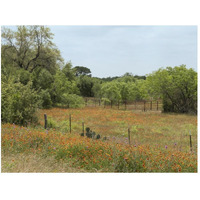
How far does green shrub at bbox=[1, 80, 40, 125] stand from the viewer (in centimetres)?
1261

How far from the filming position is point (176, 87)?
29375mm

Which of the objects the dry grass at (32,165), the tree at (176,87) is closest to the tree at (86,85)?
the tree at (176,87)

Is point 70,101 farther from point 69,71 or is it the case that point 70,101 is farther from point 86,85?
point 86,85

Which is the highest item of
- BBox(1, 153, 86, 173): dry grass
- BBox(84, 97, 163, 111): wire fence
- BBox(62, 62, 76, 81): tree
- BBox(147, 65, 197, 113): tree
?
BBox(62, 62, 76, 81): tree

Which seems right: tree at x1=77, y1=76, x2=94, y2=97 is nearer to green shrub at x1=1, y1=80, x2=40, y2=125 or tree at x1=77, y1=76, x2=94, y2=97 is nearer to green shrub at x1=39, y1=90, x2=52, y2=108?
green shrub at x1=39, y1=90, x2=52, y2=108

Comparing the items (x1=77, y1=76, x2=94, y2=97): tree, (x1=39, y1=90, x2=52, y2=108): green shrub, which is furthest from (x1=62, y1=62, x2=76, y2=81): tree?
(x1=77, y1=76, x2=94, y2=97): tree

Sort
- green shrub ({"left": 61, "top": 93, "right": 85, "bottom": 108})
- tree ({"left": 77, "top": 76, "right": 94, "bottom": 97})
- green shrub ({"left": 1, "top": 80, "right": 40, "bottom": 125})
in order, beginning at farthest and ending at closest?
1. tree ({"left": 77, "top": 76, "right": 94, "bottom": 97})
2. green shrub ({"left": 61, "top": 93, "right": 85, "bottom": 108})
3. green shrub ({"left": 1, "top": 80, "right": 40, "bottom": 125})

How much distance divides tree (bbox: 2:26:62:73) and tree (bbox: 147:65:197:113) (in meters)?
15.8

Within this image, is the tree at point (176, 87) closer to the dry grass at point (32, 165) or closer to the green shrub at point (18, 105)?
the green shrub at point (18, 105)

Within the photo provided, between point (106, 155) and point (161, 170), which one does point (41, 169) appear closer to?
point (106, 155)

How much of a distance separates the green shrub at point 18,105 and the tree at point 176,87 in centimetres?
2102

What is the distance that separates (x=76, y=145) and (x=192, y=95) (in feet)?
85.3

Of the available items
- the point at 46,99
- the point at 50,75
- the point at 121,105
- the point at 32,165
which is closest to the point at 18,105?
the point at 32,165

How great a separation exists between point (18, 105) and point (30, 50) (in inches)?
850
